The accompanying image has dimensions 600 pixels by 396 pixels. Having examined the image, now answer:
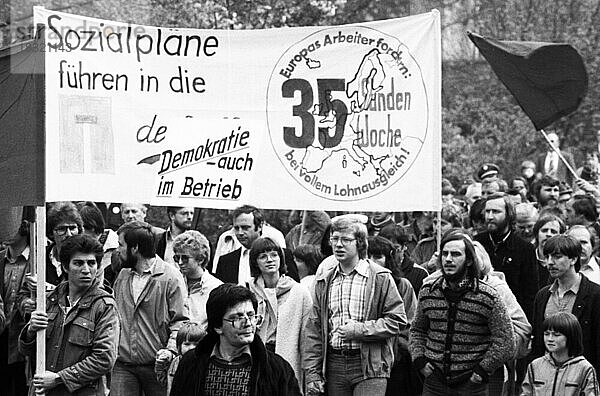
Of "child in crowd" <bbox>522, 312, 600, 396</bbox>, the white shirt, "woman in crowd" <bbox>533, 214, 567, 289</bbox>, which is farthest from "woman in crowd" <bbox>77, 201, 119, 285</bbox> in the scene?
"child in crowd" <bbox>522, 312, 600, 396</bbox>

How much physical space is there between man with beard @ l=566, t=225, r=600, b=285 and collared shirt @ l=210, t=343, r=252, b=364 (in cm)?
436

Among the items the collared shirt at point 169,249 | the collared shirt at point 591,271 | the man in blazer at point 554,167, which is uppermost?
the man in blazer at point 554,167

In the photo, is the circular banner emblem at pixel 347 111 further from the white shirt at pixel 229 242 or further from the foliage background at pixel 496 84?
the foliage background at pixel 496 84

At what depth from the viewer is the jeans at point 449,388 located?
33.3 feet

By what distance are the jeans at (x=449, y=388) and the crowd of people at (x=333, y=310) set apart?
0.04 ft

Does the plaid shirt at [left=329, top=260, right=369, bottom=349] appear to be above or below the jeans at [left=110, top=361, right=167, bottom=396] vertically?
above

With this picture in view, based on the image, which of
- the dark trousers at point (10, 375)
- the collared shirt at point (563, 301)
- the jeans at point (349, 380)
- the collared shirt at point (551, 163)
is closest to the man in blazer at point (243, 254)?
the jeans at point (349, 380)

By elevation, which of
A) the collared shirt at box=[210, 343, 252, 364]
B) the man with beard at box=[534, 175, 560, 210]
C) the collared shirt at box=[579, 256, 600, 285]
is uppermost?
the man with beard at box=[534, 175, 560, 210]

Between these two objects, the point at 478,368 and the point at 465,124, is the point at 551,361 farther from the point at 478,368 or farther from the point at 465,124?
the point at 465,124

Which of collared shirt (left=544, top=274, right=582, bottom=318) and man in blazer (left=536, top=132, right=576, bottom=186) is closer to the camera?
collared shirt (left=544, top=274, right=582, bottom=318)

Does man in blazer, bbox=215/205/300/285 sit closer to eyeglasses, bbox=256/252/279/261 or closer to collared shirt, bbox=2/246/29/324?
eyeglasses, bbox=256/252/279/261

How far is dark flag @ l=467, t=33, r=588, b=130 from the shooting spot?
11.7 metres

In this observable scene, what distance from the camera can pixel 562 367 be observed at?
9.91m

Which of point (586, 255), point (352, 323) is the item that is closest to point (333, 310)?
point (352, 323)
